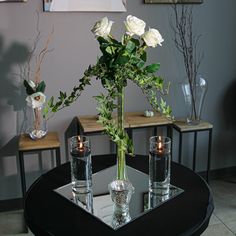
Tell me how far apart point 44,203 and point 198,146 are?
184cm

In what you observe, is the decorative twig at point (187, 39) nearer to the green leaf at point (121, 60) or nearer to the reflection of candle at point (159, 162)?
the reflection of candle at point (159, 162)

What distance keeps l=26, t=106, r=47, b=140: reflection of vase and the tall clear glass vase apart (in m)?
1.00

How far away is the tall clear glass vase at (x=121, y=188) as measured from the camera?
1.32 m

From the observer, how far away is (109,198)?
146cm

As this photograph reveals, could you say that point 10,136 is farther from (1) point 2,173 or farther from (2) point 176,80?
(2) point 176,80

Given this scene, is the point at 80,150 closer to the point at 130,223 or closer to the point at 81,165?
the point at 81,165

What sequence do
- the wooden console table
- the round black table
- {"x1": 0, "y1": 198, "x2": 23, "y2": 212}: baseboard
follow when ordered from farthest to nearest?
{"x1": 0, "y1": 198, "x2": 23, "y2": 212}: baseboard → the wooden console table → the round black table

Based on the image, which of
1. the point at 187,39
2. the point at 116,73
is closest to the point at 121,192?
the point at 116,73

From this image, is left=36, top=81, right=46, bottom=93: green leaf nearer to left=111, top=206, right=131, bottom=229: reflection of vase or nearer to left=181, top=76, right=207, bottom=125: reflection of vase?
left=181, top=76, right=207, bottom=125: reflection of vase

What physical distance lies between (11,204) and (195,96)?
5.30 feet

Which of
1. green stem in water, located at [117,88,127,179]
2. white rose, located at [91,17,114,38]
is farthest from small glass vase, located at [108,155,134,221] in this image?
white rose, located at [91,17,114,38]

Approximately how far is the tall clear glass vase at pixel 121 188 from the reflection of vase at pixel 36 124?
1000 mm

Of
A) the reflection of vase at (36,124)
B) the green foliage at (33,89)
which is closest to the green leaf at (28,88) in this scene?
the green foliage at (33,89)

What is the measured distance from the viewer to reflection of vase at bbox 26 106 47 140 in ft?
7.61
